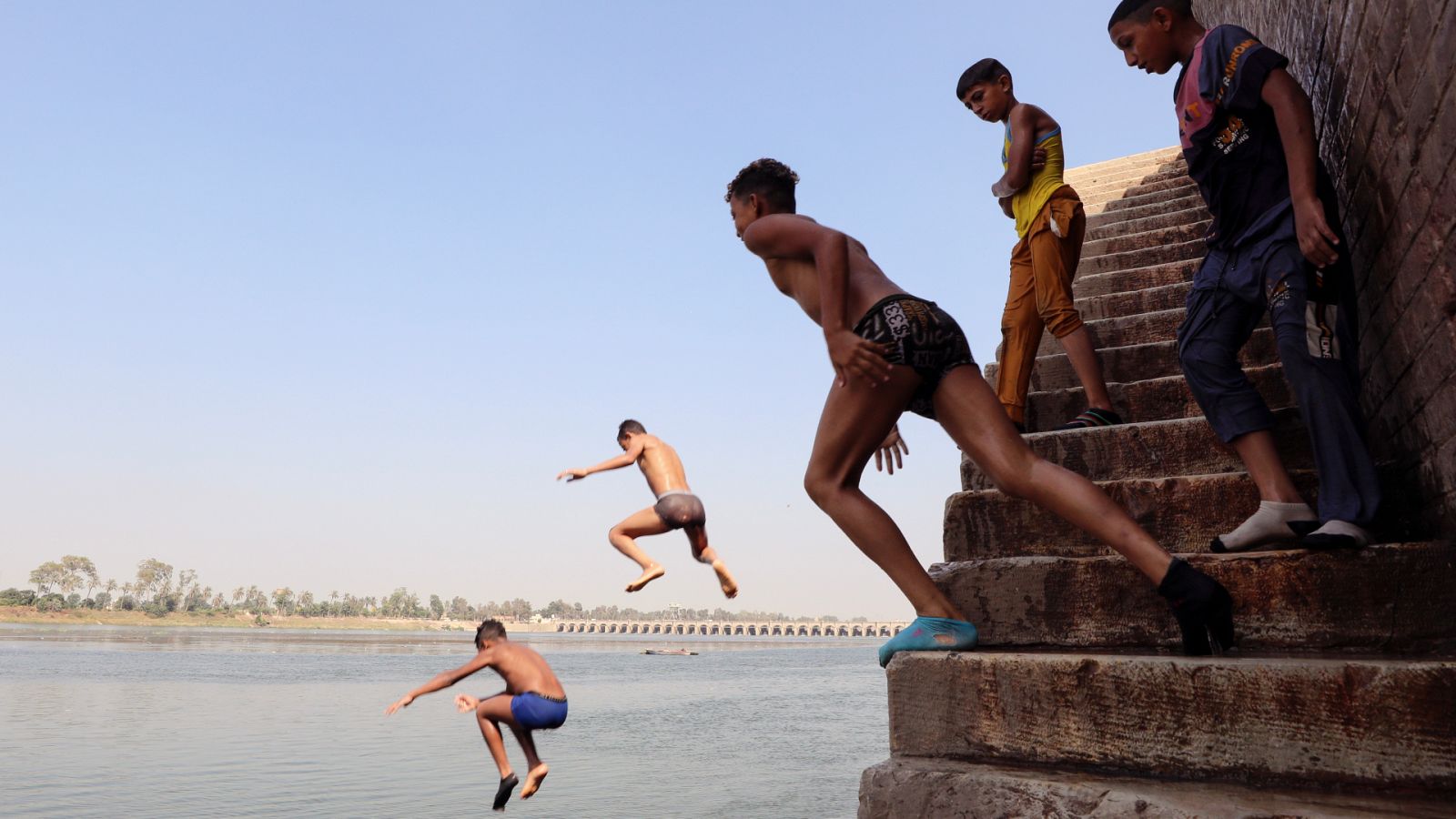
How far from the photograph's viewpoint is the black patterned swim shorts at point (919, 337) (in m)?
2.41

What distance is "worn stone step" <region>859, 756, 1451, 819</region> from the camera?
153 cm

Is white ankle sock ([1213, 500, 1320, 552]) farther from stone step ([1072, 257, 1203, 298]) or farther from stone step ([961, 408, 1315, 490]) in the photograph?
stone step ([1072, 257, 1203, 298])

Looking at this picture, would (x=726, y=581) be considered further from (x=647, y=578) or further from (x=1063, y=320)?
(x=1063, y=320)

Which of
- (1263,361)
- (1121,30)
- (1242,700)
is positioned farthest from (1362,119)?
(1242,700)

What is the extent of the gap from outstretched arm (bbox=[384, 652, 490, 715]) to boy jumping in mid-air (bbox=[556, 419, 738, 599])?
1.24 meters

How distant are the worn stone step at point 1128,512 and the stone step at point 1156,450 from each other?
A: 0.11 m

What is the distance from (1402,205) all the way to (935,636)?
1594 mm

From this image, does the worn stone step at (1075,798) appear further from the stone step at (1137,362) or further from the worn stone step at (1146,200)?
the worn stone step at (1146,200)

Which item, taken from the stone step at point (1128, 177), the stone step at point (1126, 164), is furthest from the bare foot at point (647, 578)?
the stone step at point (1126, 164)

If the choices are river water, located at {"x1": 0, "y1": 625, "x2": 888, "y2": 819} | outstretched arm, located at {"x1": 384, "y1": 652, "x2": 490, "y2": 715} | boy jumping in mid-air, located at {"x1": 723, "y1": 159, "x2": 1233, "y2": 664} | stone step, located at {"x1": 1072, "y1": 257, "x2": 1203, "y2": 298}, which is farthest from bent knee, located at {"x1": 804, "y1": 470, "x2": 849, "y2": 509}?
river water, located at {"x1": 0, "y1": 625, "x2": 888, "y2": 819}

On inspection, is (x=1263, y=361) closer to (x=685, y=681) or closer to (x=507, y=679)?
(x=507, y=679)

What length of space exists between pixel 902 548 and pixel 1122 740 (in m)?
0.75

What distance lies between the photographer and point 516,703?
6.20 m

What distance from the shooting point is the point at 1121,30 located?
112 inches
